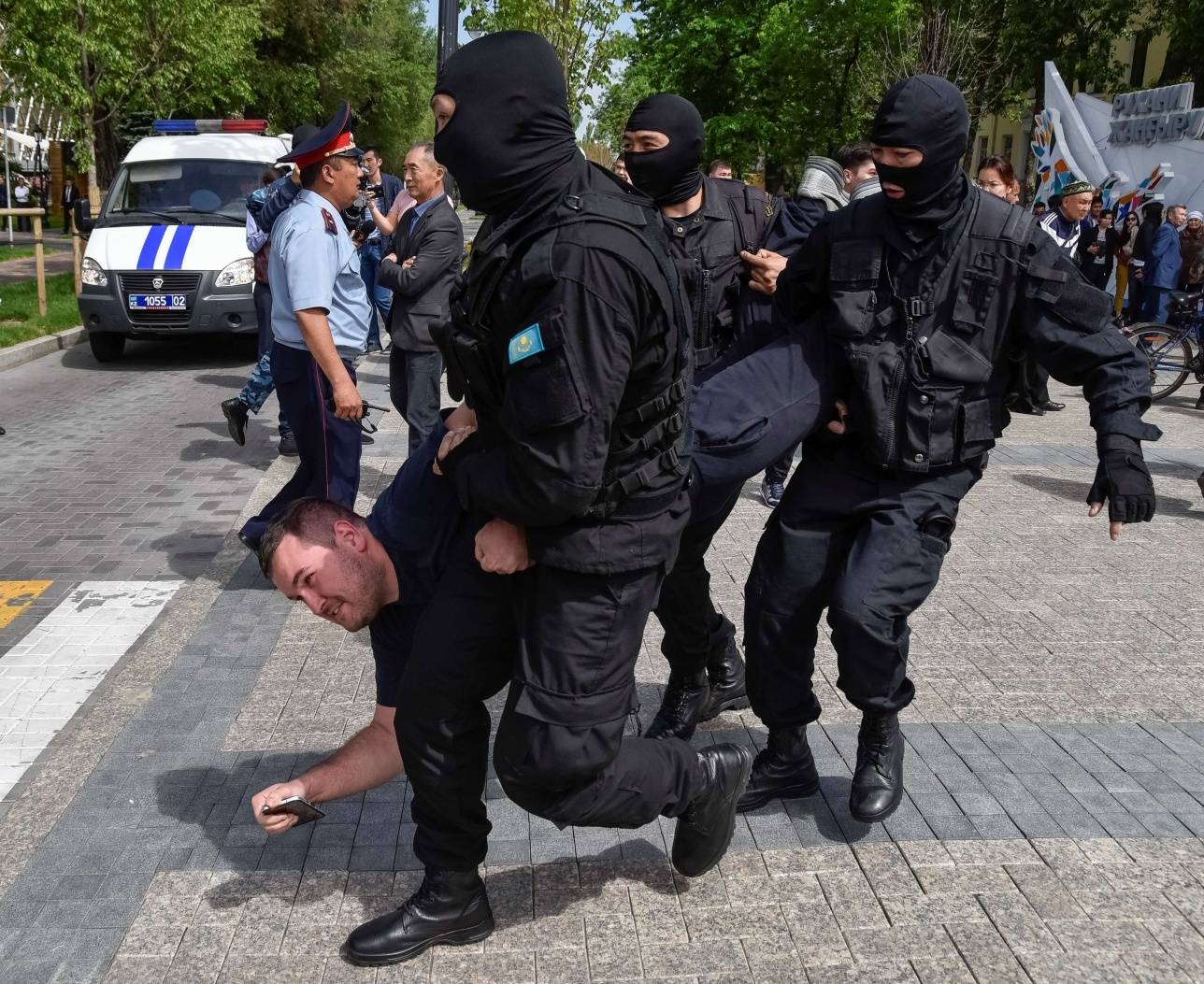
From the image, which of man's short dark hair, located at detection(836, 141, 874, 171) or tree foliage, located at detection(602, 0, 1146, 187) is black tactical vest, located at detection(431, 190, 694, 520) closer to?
man's short dark hair, located at detection(836, 141, 874, 171)

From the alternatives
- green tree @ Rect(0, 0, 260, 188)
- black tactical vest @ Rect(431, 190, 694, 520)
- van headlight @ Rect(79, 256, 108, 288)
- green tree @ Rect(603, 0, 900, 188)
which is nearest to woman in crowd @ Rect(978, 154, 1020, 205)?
black tactical vest @ Rect(431, 190, 694, 520)

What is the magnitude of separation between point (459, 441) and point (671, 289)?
557mm

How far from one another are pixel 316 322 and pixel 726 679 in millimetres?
2163

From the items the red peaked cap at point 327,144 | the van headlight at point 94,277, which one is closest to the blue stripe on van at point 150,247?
the van headlight at point 94,277

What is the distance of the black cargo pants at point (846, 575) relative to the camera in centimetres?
330

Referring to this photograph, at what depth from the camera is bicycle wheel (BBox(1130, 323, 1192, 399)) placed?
1173 cm

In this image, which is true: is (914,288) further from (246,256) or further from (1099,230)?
(1099,230)

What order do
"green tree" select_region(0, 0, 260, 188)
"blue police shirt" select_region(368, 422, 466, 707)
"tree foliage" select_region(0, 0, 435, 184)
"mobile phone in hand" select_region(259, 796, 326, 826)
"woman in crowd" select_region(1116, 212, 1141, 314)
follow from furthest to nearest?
"tree foliage" select_region(0, 0, 435, 184) < "woman in crowd" select_region(1116, 212, 1141, 314) < "green tree" select_region(0, 0, 260, 188) < "blue police shirt" select_region(368, 422, 466, 707) < "mobile phone in hand" select_region(259, 796, 326, 826)

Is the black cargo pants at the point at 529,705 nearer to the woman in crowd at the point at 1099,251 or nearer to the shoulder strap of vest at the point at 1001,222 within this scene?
the shoulder strap of vest at the point at 1001,222

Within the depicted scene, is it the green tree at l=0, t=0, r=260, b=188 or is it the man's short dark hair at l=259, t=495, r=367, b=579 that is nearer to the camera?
the man's short dark hair at l=259, t=495, r=367, b=579

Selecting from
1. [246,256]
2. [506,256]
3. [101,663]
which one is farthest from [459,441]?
[246,256]

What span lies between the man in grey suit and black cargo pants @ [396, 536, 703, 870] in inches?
165

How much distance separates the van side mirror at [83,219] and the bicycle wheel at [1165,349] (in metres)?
10.7

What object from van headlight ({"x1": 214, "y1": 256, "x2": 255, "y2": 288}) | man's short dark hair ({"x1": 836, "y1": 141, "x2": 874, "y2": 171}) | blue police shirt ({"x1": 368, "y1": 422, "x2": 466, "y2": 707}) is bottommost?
van headlight ({"x1": 214, "y1": 256, "x2": 255, "y2": 288})
